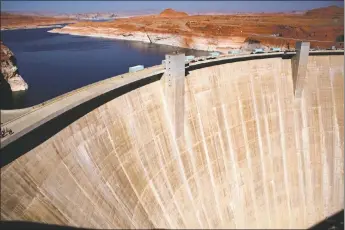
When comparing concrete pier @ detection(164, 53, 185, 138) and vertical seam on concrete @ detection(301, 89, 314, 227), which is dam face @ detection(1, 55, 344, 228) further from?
concrete pier @ detection(164, 53, 185, 138)

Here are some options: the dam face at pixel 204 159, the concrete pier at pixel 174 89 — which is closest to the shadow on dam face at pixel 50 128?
the dam face at pixel 204 159

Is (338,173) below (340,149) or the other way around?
below

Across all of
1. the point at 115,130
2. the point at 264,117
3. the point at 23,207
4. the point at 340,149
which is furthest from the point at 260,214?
the point at 23,207

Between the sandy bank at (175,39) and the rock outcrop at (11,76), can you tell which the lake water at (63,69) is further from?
the sandy bank at (175,39)

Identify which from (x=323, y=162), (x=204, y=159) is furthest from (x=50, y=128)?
(x=323, y=162)

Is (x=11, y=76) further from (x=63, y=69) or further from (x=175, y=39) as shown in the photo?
(x=175, y=39)

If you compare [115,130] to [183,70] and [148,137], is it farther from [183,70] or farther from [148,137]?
[183,70]

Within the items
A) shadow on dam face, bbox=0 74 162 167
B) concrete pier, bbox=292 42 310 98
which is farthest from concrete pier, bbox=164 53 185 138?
concrete pier, bbox=292 42 310 98

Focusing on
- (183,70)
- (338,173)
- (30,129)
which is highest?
(183,70)
